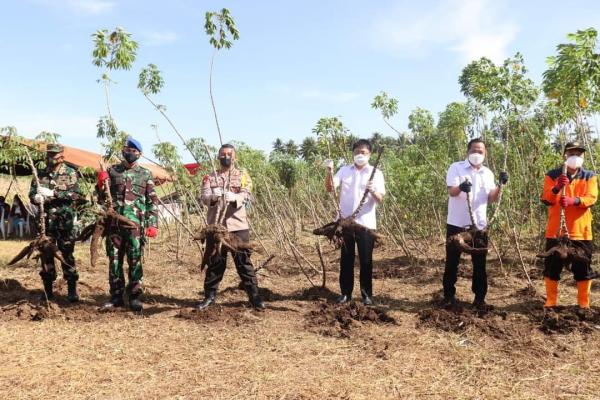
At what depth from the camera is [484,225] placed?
400 centimetres

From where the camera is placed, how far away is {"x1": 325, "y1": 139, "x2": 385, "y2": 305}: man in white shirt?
4148 mm

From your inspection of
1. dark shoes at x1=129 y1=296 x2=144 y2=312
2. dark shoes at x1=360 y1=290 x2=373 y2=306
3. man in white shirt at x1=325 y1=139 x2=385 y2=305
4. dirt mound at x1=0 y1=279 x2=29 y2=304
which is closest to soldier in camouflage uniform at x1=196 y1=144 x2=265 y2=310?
dark shoes at x1=129 y1=296 x2=144 y2=312

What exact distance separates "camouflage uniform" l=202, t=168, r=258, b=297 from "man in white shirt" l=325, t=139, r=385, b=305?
2.53 ft

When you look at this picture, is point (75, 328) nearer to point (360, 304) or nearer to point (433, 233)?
point (360, 304)

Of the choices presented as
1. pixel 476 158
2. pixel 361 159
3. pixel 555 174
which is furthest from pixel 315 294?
pixel 555 174

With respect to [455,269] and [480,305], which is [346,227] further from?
[480,305]

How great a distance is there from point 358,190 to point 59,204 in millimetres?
2789

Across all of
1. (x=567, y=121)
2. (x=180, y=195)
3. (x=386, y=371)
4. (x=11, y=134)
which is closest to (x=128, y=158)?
(x=11, y=134)

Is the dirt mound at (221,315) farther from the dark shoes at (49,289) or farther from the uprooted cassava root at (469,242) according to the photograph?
the uprooted cassava root at (469,242)

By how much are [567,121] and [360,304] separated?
3584 mm

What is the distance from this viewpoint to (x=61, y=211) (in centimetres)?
440

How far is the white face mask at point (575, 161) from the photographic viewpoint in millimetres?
3783

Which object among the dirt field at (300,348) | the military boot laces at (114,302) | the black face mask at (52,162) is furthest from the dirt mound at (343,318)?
the black face mask at (52,162)

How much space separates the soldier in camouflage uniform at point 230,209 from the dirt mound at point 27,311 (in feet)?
4.29
